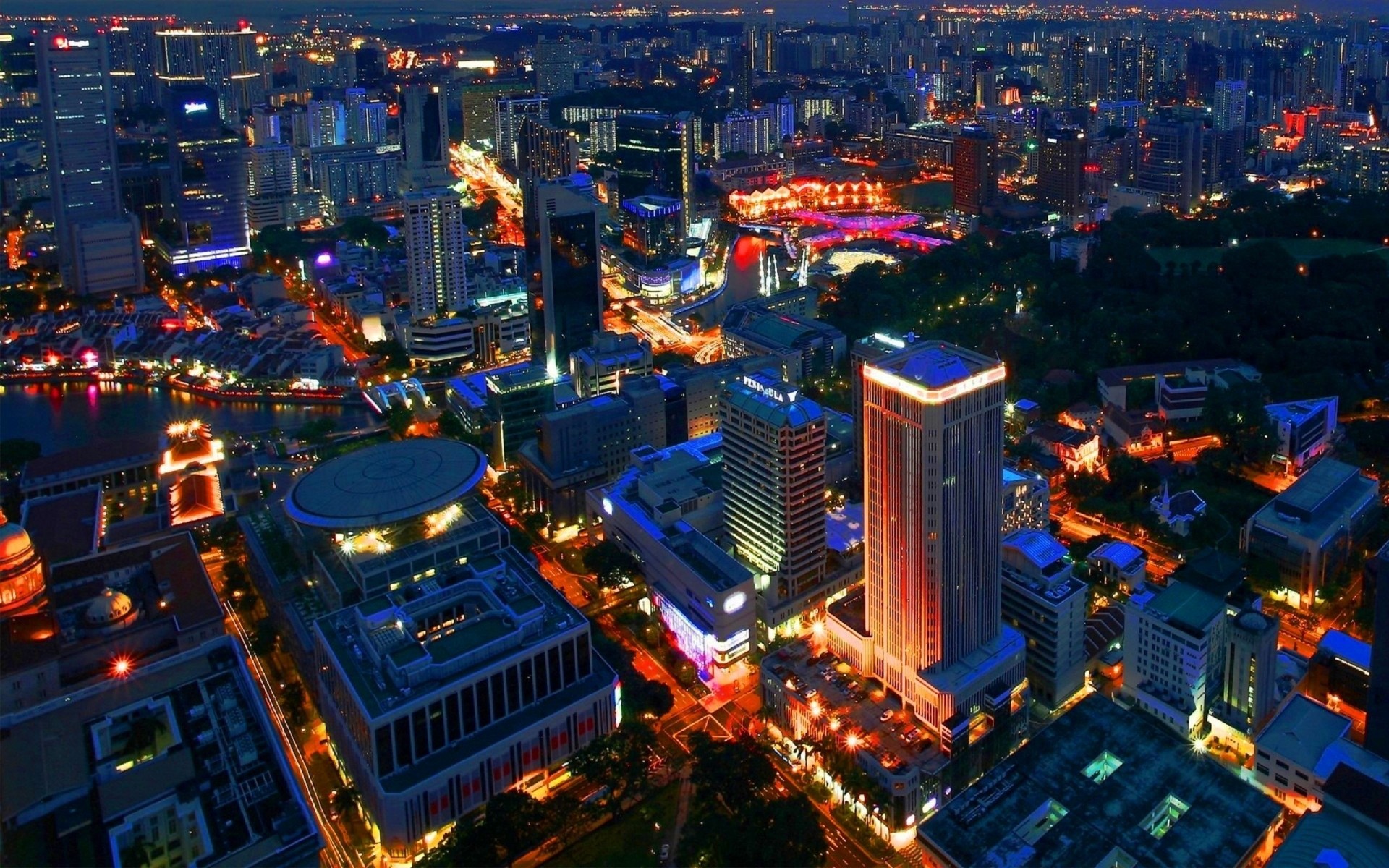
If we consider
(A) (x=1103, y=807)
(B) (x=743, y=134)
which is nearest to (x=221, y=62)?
(B) (x=743, y=134)

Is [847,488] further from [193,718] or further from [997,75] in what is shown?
[997,75]

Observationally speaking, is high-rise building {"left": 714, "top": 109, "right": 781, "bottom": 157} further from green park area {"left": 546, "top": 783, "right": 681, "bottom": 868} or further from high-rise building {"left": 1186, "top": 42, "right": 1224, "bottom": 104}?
green park area {"left": 546, "top": 783, "right": 681, "bottom": 868}

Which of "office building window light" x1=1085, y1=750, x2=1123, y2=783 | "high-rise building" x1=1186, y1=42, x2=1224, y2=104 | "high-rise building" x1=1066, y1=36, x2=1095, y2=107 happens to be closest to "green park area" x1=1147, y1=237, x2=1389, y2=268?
"office building window light" x1=1085, y1=750, x2=1123, y2=783

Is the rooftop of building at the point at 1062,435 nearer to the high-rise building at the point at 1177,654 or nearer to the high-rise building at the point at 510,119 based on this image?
the high-rise building at the point at 1177,654

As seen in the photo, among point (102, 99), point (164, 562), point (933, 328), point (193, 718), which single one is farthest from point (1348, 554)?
point (102, 99)

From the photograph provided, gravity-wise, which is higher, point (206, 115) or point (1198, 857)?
point (206, 115)

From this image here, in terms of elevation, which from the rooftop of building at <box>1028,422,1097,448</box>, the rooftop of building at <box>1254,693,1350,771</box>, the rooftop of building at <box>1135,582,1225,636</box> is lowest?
the rooftop of building at <box>1254,693,1350,771</box>
